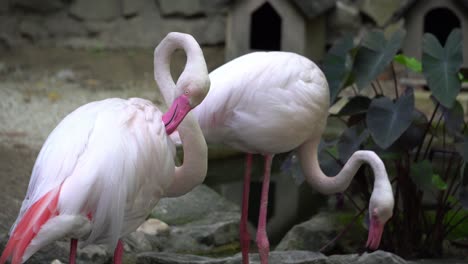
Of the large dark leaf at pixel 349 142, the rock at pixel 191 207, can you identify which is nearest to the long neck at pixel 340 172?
the large dark leaf at pixel 349 142

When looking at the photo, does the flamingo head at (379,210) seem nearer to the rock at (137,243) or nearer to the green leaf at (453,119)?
the green leaf at (453,119)

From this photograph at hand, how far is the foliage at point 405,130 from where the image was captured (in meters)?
4.34

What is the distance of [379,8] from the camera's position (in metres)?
8.42

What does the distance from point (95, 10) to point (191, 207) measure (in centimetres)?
416

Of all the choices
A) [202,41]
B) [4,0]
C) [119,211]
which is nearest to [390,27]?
[202,41]

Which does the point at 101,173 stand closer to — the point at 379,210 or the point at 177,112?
the point at 177,112

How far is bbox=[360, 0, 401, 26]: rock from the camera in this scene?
8.38m

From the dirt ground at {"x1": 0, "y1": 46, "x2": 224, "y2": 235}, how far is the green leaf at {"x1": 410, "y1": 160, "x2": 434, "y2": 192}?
6.98ft

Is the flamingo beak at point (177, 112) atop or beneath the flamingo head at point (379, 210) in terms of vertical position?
atop

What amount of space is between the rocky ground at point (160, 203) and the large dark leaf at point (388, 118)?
564 millimetres

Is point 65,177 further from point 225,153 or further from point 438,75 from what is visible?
point 225,153

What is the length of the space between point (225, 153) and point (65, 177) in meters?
3.21

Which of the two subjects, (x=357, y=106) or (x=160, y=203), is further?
(x=160, y=203)

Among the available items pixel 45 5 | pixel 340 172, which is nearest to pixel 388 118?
pixel 340 172
